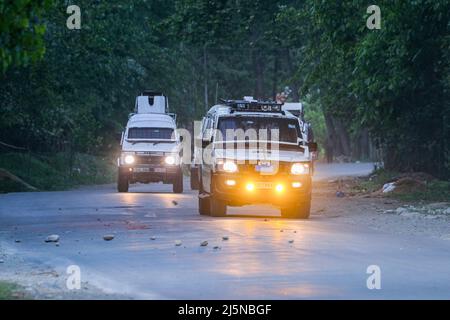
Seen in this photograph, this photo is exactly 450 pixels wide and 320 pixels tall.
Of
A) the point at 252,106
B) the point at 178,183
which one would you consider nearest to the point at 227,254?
the point at 252,106

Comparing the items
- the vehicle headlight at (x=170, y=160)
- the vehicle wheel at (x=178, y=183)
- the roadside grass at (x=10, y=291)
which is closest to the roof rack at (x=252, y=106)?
the vehicle wheel at (x=178, y=183)

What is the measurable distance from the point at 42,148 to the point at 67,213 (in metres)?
24.8

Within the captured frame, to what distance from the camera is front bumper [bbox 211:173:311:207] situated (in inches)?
970

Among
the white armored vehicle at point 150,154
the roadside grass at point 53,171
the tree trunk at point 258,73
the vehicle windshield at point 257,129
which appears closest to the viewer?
the vehicle windshield at point 257,129

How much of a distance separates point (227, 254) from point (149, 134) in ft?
73.8

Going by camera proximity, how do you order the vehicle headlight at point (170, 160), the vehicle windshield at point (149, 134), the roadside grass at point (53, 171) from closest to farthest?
the vehicle headlight at point (170, 160) < the vehicle windshield at point (149, 134) < the roadside grass at point (53, 171)

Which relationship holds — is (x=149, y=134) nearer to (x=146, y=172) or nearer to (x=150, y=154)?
(x=150, y=154)

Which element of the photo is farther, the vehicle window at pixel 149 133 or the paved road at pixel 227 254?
the vehicle window at pixel 149 133

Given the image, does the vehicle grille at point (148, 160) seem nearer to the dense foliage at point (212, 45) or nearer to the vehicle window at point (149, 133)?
the vehicle window at point (149, 133)

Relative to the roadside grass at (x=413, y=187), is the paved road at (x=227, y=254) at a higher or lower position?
lower

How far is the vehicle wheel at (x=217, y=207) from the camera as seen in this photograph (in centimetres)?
2558

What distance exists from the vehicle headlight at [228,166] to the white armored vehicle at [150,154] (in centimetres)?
1371

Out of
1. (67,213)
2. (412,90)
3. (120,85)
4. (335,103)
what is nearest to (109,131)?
(120,85)

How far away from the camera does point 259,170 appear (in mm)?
24719
